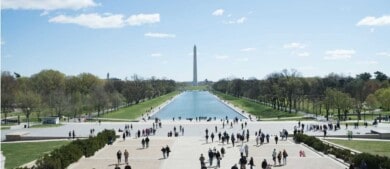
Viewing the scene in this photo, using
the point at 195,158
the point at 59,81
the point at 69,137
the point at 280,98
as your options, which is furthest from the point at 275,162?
the point at 59,81

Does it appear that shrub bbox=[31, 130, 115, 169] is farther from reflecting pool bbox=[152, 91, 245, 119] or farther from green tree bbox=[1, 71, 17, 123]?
reflecting pool bbox=[152, 91, 245, 119]

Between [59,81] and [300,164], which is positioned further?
[59,81]

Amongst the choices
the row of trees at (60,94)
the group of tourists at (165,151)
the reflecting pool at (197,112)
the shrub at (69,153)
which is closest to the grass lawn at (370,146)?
the group of tourists at (165,151)

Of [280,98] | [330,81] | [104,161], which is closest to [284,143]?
[104,161]

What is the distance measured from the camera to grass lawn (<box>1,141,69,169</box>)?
33.1 meters

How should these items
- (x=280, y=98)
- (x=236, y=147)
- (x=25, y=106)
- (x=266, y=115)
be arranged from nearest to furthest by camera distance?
(x=236, y=147)
(x=25, y=106)
(x=266, y=115)
(x=280, y=98)

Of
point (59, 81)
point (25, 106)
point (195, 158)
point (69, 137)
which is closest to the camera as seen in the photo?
point (195, 158)

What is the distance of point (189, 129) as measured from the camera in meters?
56.9

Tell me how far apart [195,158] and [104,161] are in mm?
6318

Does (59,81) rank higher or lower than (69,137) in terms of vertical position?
higher

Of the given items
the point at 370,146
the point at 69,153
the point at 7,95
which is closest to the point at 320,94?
the point at 7,95

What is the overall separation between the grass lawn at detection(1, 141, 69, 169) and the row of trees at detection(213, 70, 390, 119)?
43319mm

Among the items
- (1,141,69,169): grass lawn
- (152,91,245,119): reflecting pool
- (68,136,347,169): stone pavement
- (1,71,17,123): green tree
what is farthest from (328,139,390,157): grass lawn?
(1,71,17,123): green tree

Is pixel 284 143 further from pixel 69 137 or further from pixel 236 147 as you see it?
pixel 69 137
